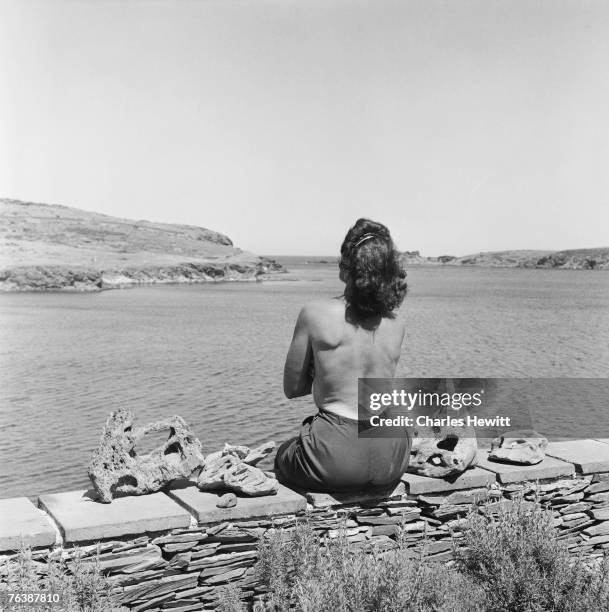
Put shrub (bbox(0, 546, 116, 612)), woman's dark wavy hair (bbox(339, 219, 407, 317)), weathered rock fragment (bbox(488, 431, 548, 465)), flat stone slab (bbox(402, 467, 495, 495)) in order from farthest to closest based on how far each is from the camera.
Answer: weathered rock fragment (bbox(488, 431, 548, 465)), flat stone slab (bbox(402, 467, 495, 495)), woman's dark wavy hair (bbox(339, 219, 407, 317)), shrub (bbox(0, 546, 116, 612))

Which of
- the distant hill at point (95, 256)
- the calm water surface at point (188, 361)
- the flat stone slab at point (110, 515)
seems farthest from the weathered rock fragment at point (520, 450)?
the distant hill at point (95, 256)

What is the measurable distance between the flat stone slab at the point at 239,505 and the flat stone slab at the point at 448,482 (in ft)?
2.74

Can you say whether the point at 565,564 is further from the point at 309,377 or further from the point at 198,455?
the point at 198,455

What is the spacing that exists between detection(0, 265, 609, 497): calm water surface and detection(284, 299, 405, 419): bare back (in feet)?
27.2

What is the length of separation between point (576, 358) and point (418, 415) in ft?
80.6

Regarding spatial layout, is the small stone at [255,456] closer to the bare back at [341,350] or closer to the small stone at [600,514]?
the bare back at [341,350]

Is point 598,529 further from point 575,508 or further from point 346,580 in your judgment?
point 346,580

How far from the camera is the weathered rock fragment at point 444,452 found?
5395mm

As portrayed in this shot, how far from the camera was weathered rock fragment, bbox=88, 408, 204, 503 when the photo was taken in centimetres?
494

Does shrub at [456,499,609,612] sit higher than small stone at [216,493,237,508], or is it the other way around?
small stone at [216,493,237,508]

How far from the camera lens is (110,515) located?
457 centimetres

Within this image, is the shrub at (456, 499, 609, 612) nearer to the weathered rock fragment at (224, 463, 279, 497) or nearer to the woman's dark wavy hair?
the weathered rock fragment at (224, 463, 279, 497)

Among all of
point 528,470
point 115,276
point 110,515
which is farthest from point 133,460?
point 115,276

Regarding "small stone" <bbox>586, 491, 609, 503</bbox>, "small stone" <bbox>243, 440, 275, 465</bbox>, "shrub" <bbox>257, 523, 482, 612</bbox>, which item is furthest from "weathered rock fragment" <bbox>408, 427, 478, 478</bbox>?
"small stone" <bbox>243, 440, 275, 465</bbox>
